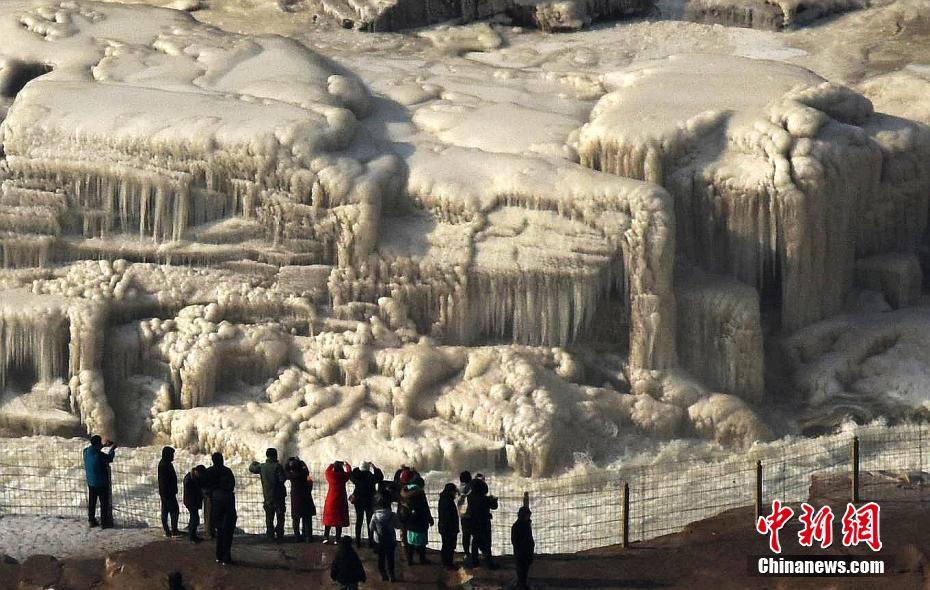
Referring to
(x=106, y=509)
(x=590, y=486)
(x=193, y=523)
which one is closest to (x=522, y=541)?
(x=193, y=523)

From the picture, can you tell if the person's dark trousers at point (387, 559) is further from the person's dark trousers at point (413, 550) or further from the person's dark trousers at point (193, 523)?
the person's dark trousers at point (193, 523)

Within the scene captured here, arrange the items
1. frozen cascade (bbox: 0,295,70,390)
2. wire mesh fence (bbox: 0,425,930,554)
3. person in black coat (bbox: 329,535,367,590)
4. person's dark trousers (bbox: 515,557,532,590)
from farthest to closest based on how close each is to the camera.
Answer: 1. frozen cascade (bbox: 0,295,70,390)
2. wire mesh fence (bbox: 0,425,930,554)
3. person's dark trousers (bbox: 515,557,532,590)
4. person in black coat (bbox: 329,535,367,590)

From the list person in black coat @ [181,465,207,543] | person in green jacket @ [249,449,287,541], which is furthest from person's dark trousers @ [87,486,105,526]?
person in green jacket @ [249,449,287,541]

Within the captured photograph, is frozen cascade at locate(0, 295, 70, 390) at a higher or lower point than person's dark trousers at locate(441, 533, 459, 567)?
lower

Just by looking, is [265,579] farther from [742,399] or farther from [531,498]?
[742,399]

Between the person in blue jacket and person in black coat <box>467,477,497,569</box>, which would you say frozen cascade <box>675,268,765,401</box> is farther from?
the person in blue jacket

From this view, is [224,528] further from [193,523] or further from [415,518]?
[415,518]
